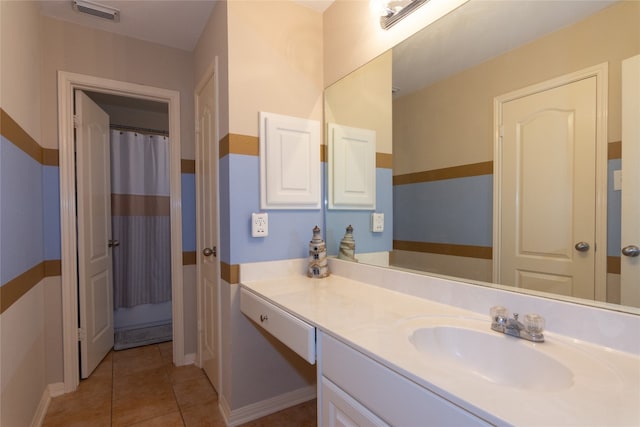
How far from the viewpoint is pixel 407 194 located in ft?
4.98

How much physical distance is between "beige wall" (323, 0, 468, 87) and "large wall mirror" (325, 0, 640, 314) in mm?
53

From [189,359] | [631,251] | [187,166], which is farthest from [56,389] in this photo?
[631,251]

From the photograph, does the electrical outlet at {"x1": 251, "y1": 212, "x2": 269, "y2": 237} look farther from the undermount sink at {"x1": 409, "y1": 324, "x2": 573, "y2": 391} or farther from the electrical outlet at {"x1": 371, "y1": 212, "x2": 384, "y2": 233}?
the undermount sink at {"x1": 409, "y1": 324, "x2": 573, "y2": 391}

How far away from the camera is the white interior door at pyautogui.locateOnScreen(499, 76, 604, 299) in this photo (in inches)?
35.9

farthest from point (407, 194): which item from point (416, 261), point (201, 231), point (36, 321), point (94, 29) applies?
point (94, 29)

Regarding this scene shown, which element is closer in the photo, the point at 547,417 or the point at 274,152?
the point at 547,417

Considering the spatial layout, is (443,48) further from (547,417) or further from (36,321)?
(36,321)

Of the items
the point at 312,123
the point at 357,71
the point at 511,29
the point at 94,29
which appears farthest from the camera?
the point at 94,29

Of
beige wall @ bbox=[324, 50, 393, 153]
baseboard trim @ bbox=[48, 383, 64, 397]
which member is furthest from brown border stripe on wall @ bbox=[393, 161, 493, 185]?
baseboard trim @ bbox=[48, 383, 64, 397]

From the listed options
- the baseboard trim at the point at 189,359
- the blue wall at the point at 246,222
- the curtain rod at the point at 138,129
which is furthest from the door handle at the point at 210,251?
the curtain rod at the point at 138,129

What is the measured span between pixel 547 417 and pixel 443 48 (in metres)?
1.34

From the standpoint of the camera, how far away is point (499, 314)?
96cm

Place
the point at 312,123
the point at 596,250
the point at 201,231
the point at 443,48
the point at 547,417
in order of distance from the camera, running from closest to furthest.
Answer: the point at 547,417
the point at 596,250
the point at 443,48
the point at 312,123
the point at 201,231

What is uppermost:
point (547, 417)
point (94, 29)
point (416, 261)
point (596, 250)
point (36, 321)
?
point (94, 29)
